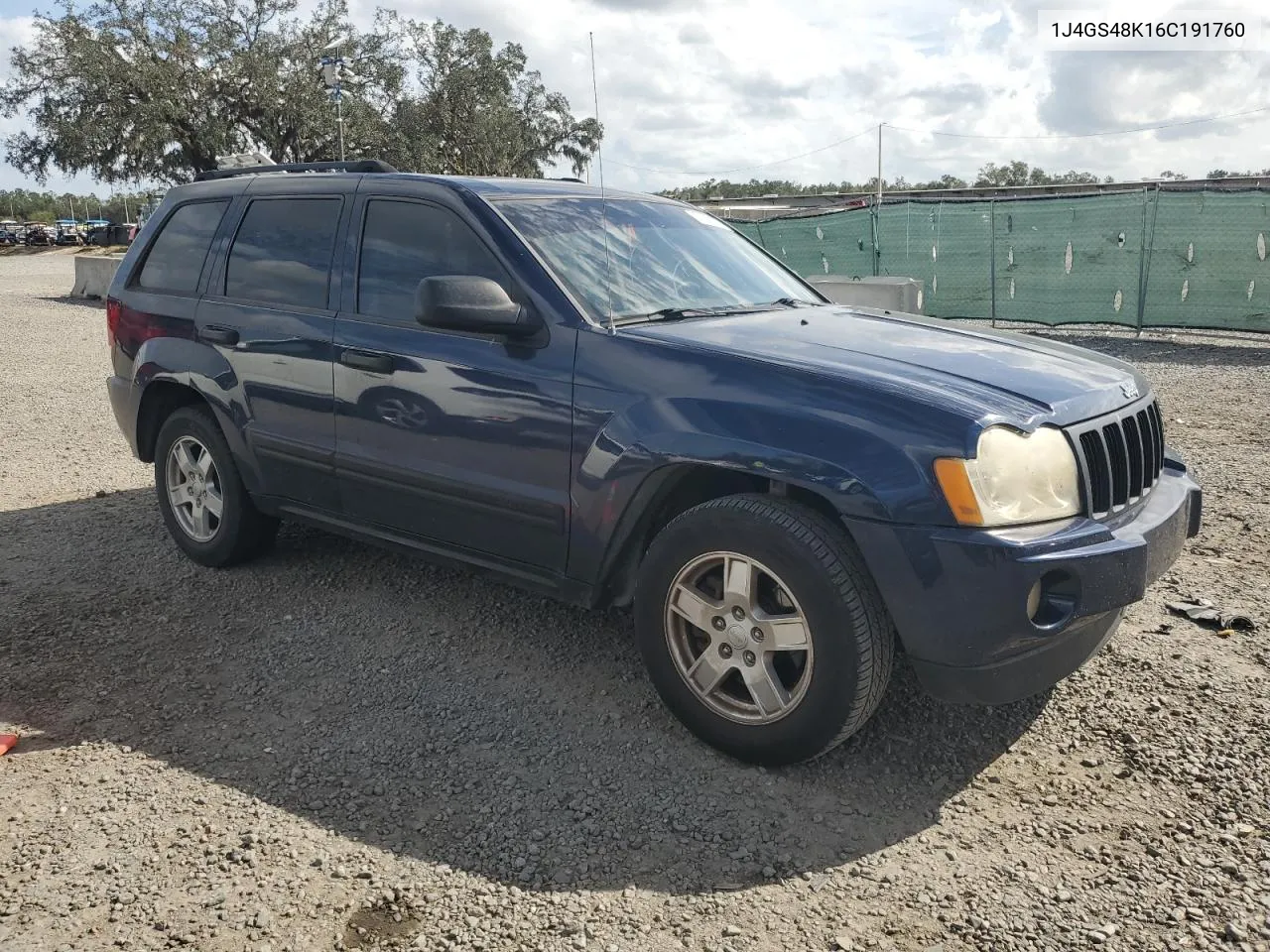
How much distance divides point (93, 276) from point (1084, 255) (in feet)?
60.1

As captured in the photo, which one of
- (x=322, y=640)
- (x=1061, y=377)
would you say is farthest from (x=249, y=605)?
(x=1061, y=377)

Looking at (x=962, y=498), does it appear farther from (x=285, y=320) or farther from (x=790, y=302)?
(x=285, y=320)

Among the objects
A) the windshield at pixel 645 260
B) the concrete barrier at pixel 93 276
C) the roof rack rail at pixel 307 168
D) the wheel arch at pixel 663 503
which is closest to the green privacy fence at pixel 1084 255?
the windshield at pixel 645 260

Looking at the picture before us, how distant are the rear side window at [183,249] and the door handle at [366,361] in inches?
50.6

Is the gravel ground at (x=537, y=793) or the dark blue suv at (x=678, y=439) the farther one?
the dark blue suv at (x=678, y=439)

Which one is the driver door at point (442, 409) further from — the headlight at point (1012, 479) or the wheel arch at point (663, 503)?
the headlight at point (1012, 479)

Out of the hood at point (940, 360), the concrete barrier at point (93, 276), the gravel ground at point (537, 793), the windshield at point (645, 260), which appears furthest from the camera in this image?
the concrete barrier at point (93, 276)

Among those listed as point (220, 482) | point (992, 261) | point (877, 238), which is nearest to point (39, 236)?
point (877, 238)

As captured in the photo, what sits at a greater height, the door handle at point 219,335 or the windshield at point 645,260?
the windshield at point 645,260

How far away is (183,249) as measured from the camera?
16.5 feet

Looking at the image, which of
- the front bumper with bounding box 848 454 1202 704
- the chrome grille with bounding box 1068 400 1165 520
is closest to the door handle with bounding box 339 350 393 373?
the front bumper with bounding box 848 454 1202 704

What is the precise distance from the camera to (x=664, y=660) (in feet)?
10.9

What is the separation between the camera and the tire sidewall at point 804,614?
2.94 m

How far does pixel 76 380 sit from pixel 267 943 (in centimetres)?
991
